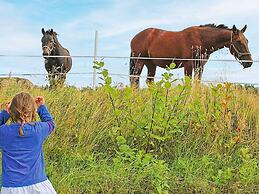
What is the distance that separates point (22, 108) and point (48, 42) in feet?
29.3

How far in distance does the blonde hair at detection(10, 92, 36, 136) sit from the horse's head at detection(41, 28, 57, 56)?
8.45m

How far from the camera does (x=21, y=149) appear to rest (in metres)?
3.91

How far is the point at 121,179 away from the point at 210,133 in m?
1.69

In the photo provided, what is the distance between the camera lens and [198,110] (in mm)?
6453

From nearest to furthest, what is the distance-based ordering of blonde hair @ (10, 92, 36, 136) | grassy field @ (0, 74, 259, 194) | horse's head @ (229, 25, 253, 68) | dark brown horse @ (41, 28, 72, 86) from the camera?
blonde hair @ (10, 92, 36, 136), grassy field @ (0, 74, 259, 194), horse's head @ (229, 25, 253, 68), dark brown horse @ (41, 28, 72, 86)

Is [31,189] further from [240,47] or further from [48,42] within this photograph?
[48,42]

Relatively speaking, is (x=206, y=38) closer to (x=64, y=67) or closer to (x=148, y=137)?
(x=64, y=67)

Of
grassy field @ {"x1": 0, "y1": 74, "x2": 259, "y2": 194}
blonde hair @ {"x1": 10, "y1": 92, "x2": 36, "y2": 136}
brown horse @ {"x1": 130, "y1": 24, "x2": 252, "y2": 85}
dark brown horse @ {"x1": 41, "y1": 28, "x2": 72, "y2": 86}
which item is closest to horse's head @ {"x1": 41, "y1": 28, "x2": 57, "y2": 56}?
dark brown horse @ {"x1": 41, "y1": 28, "x2": 72, "y2": 86}

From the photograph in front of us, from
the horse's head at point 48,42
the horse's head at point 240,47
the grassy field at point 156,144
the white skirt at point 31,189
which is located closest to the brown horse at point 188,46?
the horse's head at point 240,47

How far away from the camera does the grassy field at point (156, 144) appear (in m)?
5.24

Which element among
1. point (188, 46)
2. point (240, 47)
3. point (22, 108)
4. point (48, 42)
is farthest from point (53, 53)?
point (22, 108)

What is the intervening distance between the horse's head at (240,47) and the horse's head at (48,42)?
4.56 meters

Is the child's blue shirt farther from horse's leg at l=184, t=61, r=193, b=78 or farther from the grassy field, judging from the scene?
horse's leg at l=184, t=61, r=193, b=78

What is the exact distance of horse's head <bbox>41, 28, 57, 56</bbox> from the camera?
1230 centimetres
